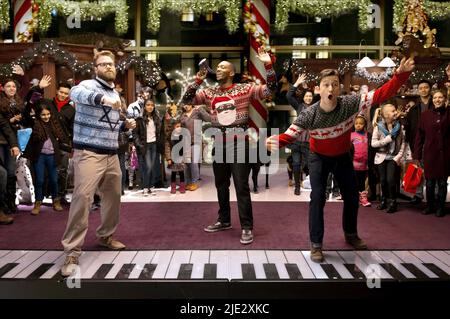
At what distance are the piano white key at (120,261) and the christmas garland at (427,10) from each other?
27.5ft

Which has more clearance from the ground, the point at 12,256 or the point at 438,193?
the point at 438,193

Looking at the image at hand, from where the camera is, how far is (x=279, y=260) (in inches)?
171

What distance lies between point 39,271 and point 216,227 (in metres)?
1.93

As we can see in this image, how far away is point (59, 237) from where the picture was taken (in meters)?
5.17

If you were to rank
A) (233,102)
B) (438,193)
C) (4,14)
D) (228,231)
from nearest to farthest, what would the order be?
(233,102)
(228,231)
(438,193)
(4,14)

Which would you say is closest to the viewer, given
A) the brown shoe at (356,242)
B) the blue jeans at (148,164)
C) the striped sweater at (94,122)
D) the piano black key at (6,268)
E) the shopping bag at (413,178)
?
the piano black key at (6,268)

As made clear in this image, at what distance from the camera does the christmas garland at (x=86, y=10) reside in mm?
10633

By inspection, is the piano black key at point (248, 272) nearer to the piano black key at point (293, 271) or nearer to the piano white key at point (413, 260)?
the piano black key at point (293, 271)

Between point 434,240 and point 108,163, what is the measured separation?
3099 mm

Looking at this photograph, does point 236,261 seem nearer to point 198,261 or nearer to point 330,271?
point 198,261

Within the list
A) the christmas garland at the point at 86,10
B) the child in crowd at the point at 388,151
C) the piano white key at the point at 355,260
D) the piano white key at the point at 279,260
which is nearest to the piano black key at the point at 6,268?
the piano white key at the point at 279,260

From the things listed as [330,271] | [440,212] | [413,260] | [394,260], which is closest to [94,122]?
[330,271]

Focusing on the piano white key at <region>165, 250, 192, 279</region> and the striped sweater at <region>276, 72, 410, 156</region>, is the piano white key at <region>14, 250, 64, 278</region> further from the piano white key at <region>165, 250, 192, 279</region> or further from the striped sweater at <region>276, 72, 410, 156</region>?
the striped sweater at <region>276, 72, 410, 156</region>

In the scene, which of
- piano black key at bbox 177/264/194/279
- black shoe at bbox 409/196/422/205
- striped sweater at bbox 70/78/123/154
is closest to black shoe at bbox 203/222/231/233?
piano black key at bbox 177/264/194/279
